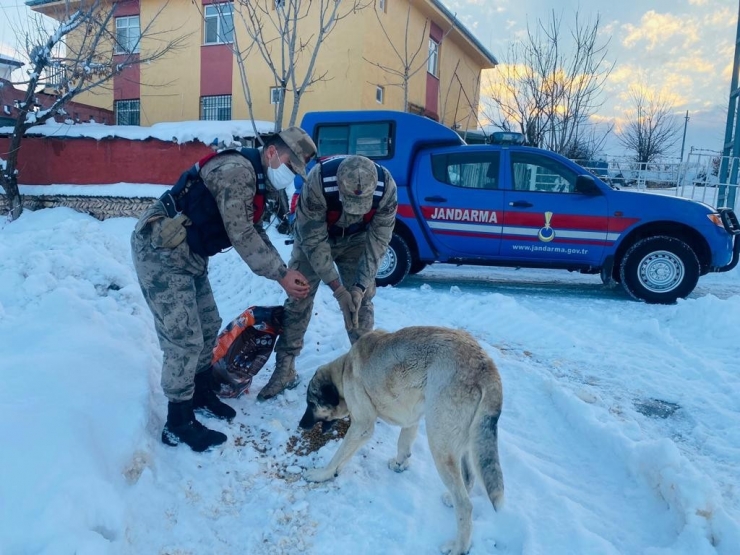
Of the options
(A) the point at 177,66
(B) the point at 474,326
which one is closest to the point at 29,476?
(B) the point at 474,326

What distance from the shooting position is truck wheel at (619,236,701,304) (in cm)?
710

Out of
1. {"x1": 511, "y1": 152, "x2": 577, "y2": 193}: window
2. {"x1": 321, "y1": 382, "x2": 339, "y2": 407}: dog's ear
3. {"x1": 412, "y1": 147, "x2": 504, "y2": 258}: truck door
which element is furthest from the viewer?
{"x1": 412, "y1": 147, "x2": 504, "y2": 258}: truck door

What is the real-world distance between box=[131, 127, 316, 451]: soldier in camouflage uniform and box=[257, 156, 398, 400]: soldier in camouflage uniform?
0.41m

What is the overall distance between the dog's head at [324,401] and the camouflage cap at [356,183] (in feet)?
3.46

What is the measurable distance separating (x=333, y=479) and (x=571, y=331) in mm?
3745

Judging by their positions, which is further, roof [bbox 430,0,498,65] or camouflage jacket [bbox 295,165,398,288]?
roof [bbox 430,0,498,65]

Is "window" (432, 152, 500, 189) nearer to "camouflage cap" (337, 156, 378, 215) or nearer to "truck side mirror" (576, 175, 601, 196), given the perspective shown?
"truck side mirror" (576, 175, 601, 196)

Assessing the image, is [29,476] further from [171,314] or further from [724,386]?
[724,386]

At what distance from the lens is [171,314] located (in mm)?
3143

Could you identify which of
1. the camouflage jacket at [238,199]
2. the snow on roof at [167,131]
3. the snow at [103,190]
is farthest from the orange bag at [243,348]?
the snow at [103,190]

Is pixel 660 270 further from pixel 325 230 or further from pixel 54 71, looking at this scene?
pixel 54 71

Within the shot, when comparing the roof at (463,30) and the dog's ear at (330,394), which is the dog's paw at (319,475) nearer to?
the dog's ear at (330,394)

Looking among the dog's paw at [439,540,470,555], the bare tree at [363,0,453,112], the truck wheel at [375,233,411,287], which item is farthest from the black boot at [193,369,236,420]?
the bare tree at [363,0,453,112]

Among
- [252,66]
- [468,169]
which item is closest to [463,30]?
[252,66]
